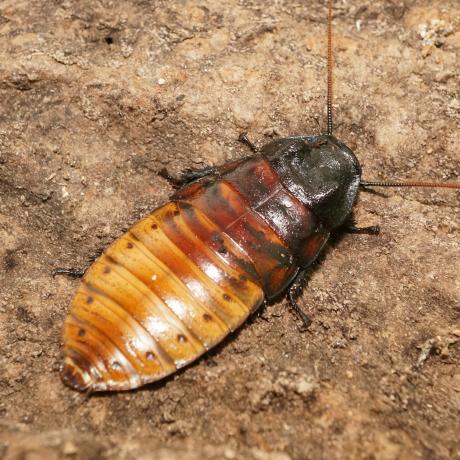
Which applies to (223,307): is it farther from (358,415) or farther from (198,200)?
(358,415)

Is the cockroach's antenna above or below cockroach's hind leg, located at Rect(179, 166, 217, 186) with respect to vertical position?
above

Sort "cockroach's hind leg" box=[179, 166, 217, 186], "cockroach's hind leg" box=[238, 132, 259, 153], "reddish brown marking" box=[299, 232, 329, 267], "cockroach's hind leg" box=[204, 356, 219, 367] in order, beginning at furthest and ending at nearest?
"cockroach's hind leg" box=[238, 132, 259, 153] → "cockroach's hind leg" box=[179, 166, 217, 186] → "reddish brown marking" box=[299, 232, 329, 267] → "cockroach's hind leg" box=[204, 356, 219, 367]

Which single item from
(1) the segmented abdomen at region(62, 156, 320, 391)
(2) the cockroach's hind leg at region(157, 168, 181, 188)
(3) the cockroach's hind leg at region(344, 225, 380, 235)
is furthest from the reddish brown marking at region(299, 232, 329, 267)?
(2) the cockroach's hind leg at region(157, 168, 181, 188)

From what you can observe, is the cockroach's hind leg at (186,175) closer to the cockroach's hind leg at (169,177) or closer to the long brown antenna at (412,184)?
the cockroach's hind leg at (169,177)

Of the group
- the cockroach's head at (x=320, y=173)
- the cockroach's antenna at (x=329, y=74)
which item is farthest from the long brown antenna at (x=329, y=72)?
the cockroach's head at (x=320, y=173)

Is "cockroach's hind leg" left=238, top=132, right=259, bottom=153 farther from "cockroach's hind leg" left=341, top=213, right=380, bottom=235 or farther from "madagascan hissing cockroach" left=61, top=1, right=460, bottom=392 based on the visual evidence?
"cockroach's hind leg" left=341, top=213, right=380, bottom=235

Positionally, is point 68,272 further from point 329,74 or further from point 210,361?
point 329,74

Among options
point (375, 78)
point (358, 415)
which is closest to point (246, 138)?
point (375, 78)
